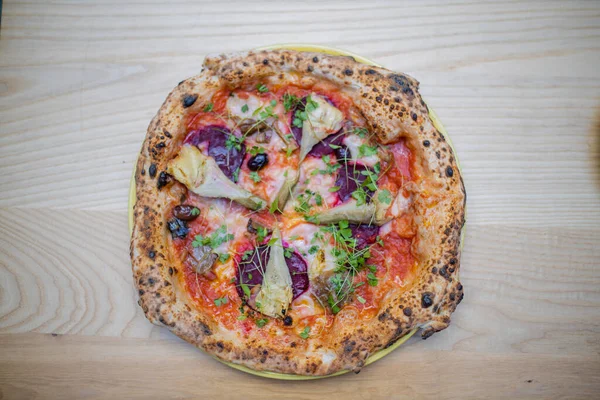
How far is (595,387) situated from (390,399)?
56.3 inches

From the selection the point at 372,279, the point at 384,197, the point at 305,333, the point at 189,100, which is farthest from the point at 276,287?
the point at 189,100

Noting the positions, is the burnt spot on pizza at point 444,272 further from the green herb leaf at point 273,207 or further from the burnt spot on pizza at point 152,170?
the burnt spot on pizza at point 152,170

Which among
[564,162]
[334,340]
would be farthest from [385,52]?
[334,340]

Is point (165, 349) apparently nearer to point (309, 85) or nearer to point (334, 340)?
point (334, 340)

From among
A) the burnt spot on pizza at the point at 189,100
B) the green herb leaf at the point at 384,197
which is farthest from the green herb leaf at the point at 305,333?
the burnt spot on pizza at the point at 189,100

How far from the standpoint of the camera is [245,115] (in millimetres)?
2912

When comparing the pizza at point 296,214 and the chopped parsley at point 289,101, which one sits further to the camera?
the chopped parsley at point 289,101

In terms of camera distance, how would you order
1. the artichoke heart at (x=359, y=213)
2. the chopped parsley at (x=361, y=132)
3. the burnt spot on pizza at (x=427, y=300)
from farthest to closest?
the chopped parsley at (x=361, y=132) → the artichoke heart at (x=359, y=213) → the burnt spot on pizza at (x=427, y=300)

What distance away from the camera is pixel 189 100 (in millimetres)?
2816

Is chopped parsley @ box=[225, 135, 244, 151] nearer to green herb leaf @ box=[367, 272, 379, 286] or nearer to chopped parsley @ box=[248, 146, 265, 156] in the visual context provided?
chopped parsley @ box=[248, 146, 265, 156]

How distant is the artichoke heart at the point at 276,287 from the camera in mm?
2738

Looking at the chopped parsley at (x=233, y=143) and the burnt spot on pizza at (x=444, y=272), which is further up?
the chopped parsley at (x=233, y=143)

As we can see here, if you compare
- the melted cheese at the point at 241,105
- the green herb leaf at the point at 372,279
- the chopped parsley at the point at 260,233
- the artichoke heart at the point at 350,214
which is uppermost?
the melted cheese at the point at 241,105

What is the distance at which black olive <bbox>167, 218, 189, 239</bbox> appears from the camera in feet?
9.29
